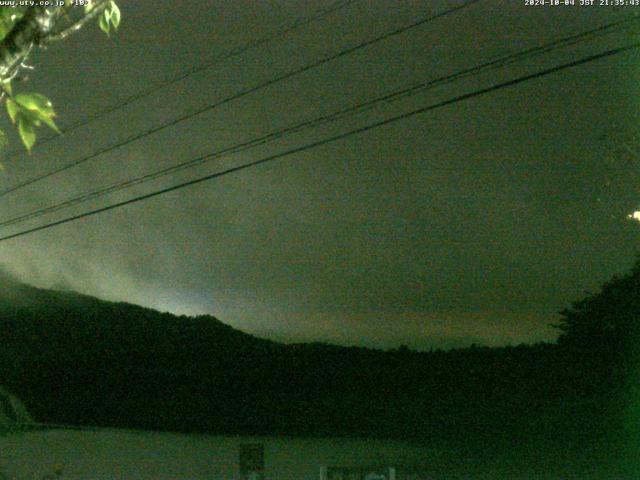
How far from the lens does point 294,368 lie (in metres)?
28.8

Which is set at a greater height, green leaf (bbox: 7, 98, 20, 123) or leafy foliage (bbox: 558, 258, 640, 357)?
leafy foliage (bbox: 558, 258, 640, 357)

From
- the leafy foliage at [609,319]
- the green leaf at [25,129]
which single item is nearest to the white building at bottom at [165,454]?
the leafy foliage at [609,319]

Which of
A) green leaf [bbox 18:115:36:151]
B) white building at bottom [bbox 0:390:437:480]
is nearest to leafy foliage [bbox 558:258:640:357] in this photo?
white building at bottom [bbox 0:390:437:480]

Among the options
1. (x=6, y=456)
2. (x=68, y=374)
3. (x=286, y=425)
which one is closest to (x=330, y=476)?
(x=286, y=425)

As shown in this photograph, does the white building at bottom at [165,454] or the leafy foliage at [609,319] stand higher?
the leafy foliage at [609,319]

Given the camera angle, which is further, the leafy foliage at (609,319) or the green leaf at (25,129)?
the leafy foliage at (609,319)

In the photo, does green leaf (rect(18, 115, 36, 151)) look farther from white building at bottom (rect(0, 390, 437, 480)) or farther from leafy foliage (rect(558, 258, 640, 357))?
leafy foliage (rect(558, 258, 640, 357))

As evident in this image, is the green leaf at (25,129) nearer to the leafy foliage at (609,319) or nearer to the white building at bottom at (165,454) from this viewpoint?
the white building at bottom at (165,454)

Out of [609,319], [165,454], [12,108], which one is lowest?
[165,454]

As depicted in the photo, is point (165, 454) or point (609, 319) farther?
point (165, 454)

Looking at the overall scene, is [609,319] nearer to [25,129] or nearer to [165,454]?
[165,454]

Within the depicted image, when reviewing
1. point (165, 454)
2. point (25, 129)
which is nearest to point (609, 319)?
point (165, 454)

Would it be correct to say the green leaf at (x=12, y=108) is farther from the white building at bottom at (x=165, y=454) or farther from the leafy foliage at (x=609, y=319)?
the leafy foliage at (x=609, y=319)

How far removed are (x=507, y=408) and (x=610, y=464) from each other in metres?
4.31
